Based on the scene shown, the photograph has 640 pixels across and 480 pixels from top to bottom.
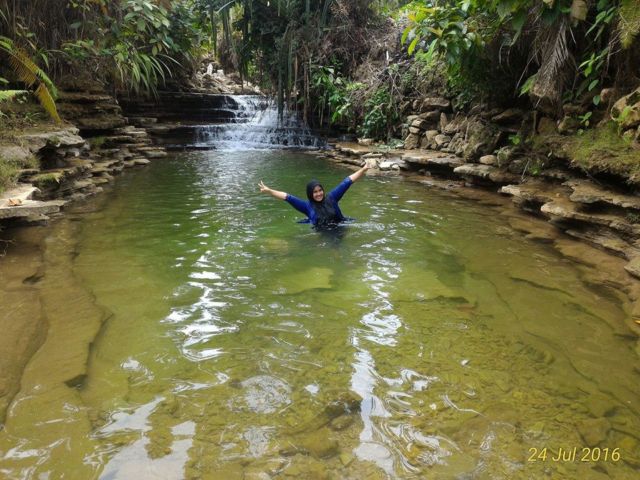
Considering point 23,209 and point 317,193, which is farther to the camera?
point 317,193

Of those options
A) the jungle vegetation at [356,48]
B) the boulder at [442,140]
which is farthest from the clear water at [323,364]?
the boulder at [442,140]

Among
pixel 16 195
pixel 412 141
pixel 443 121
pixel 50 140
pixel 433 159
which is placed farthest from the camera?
pixel 412 141

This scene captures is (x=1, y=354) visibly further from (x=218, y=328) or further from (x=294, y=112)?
(x=294, y=112)

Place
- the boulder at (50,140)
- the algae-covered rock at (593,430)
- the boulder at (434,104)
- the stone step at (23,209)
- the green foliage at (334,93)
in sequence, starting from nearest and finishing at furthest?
the algae-covered rock at (593,430), the stone step at (23,209), the boulder at (50,140), the boulder at (434,104), the green foliage at (334,93)

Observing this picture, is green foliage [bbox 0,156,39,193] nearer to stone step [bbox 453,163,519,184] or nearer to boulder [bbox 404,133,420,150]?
stone step [bbox 453,163,519,184]

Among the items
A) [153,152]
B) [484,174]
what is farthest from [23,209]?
[153,152]

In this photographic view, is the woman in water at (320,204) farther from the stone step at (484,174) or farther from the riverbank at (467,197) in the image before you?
the stone step at (484,174)

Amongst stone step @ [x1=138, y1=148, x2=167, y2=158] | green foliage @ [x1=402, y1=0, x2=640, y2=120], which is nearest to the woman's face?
green foliage @ [x1=402, y1=0, x2=640, y2=120]

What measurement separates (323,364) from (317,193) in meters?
3.23

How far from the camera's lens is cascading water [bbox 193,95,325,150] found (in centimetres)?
1658

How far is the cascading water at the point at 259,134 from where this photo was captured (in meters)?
16.6
